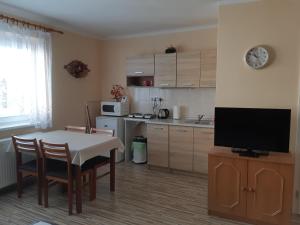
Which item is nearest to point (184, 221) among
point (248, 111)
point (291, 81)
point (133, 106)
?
point (248, 111)

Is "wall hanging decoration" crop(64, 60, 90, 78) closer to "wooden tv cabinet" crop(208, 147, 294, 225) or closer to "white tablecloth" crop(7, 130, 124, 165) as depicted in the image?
"white tablecloth" crop(7, 130, 124, 165)

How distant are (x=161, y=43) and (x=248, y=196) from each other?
10.3 feet

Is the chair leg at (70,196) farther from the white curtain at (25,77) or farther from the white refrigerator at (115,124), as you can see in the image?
the white refrigerator at (115,124)

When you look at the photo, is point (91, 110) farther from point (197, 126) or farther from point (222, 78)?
point (222, 78)

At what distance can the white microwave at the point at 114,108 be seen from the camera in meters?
4.85

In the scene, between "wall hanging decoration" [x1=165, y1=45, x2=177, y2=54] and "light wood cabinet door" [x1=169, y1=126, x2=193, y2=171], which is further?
"wall hanging decoration" [x1=165, y1=45, x2=177, y2=54]

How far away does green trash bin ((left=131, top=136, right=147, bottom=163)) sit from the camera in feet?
15.4

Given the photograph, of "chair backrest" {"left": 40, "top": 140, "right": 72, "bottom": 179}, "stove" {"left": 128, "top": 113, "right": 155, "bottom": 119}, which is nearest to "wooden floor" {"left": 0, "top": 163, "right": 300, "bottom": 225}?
"chair backrest" {"left": 40, "top": 140, "right": 72, "bottom": 179}

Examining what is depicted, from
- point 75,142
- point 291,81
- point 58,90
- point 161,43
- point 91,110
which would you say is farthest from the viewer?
point 91,110

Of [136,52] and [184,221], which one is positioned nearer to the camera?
[184,221]

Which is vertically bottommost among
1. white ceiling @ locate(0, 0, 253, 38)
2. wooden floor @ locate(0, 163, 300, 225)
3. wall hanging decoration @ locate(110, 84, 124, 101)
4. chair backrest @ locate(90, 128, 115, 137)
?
wooden floor @ locate(0, 163, 300, 225)

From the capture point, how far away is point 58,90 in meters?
4.32

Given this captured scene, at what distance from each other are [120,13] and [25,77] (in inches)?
65.4

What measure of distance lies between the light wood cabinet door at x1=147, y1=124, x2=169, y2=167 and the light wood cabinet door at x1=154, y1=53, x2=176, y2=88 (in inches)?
30.7
